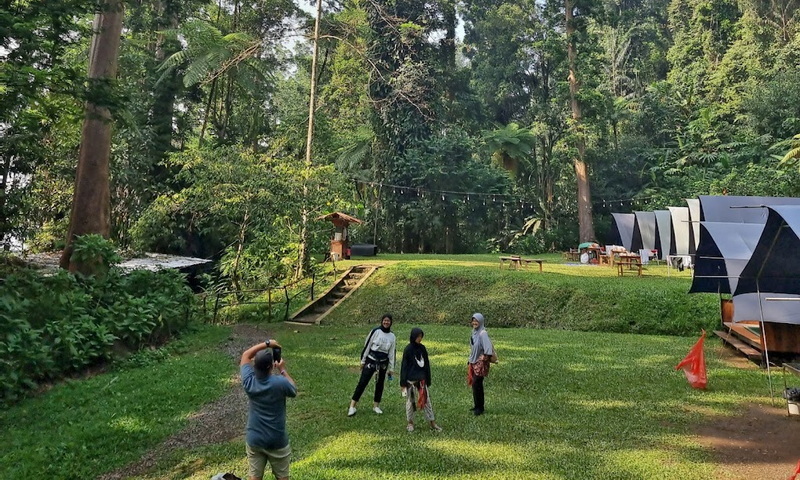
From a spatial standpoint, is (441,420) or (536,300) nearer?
(441,420)

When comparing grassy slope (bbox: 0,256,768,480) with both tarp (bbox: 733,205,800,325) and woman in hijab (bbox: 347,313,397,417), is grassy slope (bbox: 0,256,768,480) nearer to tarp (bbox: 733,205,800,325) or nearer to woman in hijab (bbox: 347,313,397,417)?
woman in hijab (bbox: 347,313,397,417)

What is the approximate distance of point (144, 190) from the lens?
69.9 ft

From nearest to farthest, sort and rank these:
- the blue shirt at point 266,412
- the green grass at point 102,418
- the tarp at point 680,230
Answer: the blue shirt at point 266,412 → the green grass at point 102,418 → the tarp at point 680,230

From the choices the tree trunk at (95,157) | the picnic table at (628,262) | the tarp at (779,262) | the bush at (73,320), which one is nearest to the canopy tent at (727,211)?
the picnic table at (628,262)

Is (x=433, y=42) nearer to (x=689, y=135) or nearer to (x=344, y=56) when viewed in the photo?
(x=344, y=56)

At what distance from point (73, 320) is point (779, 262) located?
11772 mm

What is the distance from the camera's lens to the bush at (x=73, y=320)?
699 centimetres

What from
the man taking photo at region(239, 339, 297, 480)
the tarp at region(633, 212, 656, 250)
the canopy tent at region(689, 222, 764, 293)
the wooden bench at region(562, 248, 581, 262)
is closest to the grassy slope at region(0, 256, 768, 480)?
the man taking photo at region(239, 339, 297, 480)

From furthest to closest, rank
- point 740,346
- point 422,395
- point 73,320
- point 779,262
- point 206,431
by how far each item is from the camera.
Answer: point 740,346 → point 73,320 → point 779,262 → point 206,431 → point 422,395

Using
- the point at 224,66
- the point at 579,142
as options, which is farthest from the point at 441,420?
the point at 579,142

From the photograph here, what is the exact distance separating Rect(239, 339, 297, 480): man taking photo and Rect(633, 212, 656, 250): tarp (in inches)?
868

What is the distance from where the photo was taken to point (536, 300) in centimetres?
1328

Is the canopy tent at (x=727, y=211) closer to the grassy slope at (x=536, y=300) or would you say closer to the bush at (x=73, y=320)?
the grassy slope at (x=536, y=300)

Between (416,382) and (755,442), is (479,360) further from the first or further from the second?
(755,442)
